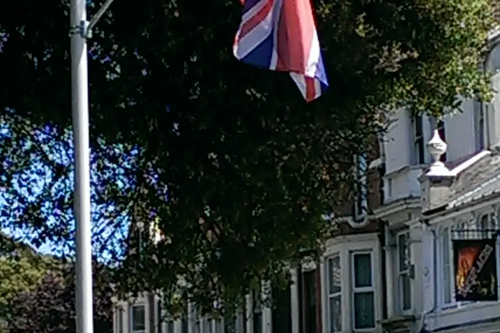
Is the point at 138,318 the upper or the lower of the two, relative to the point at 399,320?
upper

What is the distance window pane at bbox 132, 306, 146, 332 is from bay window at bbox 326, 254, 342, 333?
21.3m

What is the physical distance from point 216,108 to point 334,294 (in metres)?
22.7

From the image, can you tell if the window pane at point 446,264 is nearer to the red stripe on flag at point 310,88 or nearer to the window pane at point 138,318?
the red stripe on flag at point 310,88

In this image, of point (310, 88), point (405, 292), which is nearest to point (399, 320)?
point (405, 292)

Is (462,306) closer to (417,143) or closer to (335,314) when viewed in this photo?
(417,143)

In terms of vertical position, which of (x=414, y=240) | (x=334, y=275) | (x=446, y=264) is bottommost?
(x=446, y=264)

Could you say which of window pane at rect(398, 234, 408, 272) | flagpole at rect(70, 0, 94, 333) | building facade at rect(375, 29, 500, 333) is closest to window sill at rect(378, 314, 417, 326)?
building facade at rect(375, 29, 500, 333)

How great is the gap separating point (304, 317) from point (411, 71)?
25.2 meters

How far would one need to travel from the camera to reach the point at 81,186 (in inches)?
657

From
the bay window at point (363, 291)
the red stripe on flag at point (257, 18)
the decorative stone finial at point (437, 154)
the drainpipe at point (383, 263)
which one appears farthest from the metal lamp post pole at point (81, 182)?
the bay window at point (363, 291)

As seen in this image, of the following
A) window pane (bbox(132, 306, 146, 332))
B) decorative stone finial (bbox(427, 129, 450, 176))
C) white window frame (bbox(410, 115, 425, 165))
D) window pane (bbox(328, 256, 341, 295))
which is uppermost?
white window frame (bbox(410, 115, 425, 165))

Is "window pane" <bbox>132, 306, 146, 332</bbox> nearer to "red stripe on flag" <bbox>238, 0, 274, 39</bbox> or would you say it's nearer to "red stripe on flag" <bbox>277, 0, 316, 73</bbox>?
"red stripe on flag" <bbox>238, 0, 274, 39</bbox>

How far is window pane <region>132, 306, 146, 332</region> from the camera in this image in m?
63.3

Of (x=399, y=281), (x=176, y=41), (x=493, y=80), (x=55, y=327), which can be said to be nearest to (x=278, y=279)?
(x=176, y=41)
